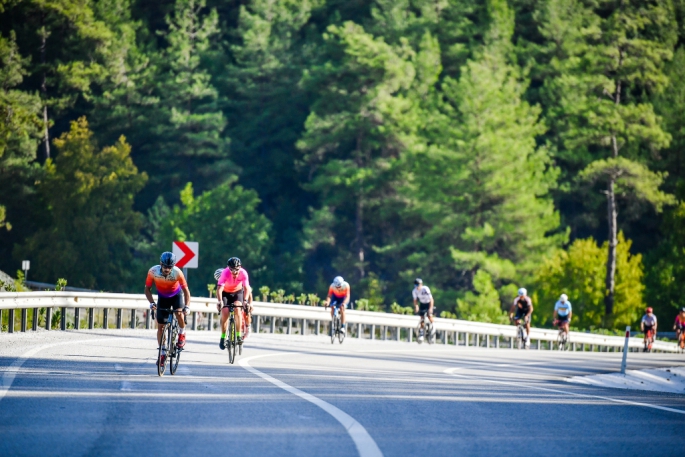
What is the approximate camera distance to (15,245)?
247ft

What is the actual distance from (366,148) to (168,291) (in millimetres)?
63031

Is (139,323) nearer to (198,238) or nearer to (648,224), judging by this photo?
(198,238)

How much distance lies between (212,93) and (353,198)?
12361 mm

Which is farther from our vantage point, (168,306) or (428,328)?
(428,328)

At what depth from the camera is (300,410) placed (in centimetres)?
1175

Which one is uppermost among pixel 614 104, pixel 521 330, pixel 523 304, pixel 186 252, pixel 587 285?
pixel 614 104

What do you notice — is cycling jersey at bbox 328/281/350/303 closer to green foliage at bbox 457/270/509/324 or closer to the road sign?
the road sign

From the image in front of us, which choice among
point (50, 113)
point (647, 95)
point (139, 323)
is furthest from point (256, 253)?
point (139, 323)

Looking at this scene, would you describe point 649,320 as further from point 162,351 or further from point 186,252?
point 162,351

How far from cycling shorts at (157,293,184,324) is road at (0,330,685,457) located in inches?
31.7

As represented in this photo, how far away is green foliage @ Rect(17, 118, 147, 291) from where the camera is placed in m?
74.6

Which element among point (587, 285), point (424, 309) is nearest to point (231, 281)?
point (424, 309)

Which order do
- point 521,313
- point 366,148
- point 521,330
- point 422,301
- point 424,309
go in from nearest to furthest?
point 422,301, point 424,309, point 521,313, point 521,330, point 366,148

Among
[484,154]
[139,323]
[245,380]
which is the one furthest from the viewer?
[484,154]
